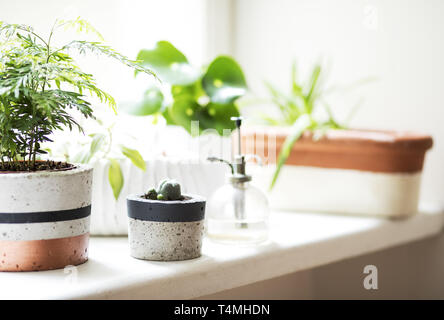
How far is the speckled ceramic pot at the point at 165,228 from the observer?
86 cm

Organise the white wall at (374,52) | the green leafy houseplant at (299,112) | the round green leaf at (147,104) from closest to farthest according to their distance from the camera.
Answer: the round green leaf at (147,104), the green leafy houseplant at (299,112), the white wall at (374,52)

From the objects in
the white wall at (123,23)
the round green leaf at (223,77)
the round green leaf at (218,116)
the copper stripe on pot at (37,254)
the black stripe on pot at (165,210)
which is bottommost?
the copper stripe on pot at (37,254)

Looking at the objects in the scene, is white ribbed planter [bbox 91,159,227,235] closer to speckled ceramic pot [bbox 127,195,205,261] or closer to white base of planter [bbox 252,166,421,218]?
speckled ceramic pot [bbox 127,195,205,261]

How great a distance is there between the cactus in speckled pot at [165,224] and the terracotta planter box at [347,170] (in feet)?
1.51

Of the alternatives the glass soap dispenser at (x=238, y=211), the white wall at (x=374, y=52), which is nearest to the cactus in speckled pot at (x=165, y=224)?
the glass soap dispenser at (x=238, y=211)

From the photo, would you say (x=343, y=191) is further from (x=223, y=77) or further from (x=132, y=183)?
(x=132, y=183)

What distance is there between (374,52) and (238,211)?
662mm

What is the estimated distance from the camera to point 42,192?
2.62 feet

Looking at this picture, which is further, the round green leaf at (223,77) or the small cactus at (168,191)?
the round green leaf at (223,77)

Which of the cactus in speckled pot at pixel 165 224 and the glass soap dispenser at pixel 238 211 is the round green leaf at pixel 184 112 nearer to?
the glass soap dispenser at pixel 238 211

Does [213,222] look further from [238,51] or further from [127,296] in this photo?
[238,51]
